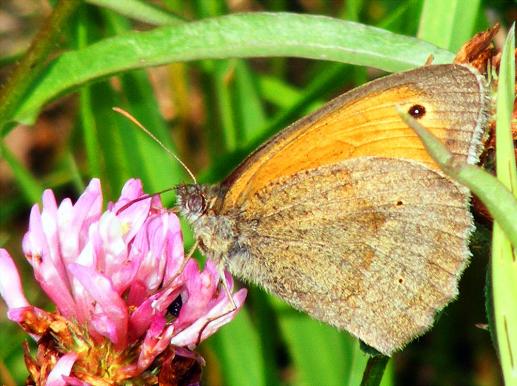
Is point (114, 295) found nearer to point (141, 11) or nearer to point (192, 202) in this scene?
point (192, 202)

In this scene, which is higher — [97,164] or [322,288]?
[97,164]

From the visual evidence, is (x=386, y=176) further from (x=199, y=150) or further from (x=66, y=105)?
(x=66, y=105)

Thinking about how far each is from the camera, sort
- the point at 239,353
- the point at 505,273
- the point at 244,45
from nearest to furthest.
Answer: the point at 505,273 → the point at 244,45 → the point at 239,353

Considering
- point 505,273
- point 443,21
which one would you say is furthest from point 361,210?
point 505,273

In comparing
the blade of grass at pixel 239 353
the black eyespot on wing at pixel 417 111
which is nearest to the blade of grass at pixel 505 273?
the black eyespot on wing at pixel 417 111

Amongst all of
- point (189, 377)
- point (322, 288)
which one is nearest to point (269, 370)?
point (322, 288)

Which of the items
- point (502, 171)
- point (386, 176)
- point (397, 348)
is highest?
point (386, 176)

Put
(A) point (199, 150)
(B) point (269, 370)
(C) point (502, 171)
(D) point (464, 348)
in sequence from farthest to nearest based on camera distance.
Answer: (A) point (199, 150) < (D) point (464, 348) < (B) point (269, 370) < (C) point (502, 171)

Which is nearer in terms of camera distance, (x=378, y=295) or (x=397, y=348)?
(x=397, y=348)
